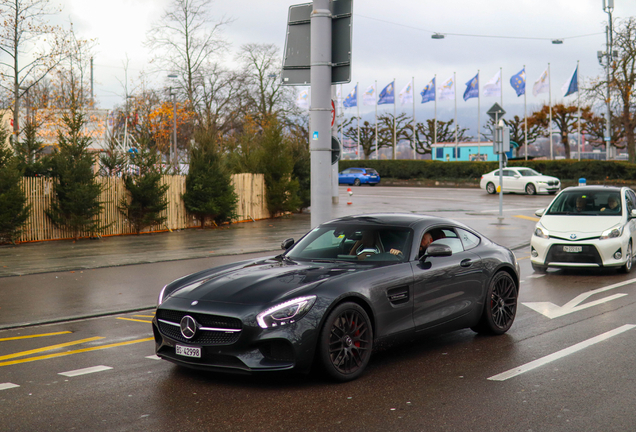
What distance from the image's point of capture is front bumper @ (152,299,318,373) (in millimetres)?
5438

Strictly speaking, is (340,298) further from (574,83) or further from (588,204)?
(574,83)

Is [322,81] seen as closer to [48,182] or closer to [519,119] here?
[48,182]

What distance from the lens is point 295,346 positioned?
5445 mm

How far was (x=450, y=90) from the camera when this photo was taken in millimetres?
60625

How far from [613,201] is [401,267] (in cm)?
785

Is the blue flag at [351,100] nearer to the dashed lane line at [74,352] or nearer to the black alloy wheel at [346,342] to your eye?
the dashed lane line at [74,352]

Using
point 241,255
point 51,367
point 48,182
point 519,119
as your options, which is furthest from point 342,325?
point 519,119

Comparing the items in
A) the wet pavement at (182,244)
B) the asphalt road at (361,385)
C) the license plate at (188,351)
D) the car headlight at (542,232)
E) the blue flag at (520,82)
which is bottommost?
the asphalt road at (361,385)

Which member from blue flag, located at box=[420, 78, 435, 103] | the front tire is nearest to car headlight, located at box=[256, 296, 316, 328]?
the front tire

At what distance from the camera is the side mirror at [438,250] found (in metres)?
6.61

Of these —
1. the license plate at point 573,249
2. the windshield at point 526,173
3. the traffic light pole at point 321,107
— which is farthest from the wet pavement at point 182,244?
the windshield at point 526,173

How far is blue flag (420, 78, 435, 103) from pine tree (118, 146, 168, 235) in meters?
44.1

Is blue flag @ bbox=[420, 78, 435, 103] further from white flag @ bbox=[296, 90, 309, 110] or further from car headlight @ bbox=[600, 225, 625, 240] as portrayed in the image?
car headlight @ bbox=[600, 225, 625, 240]

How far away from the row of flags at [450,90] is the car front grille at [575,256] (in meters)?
46.3
